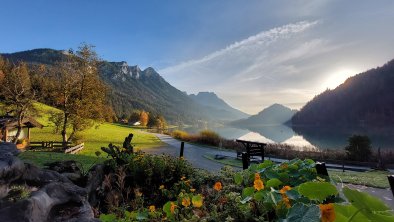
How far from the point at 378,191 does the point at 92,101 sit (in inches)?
1203

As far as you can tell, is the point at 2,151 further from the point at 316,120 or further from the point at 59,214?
the point at 316,120

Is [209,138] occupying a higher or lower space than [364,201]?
lower

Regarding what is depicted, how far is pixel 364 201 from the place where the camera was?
93cm

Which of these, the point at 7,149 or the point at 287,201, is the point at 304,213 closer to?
the point at 287,201

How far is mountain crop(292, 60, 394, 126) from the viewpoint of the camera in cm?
15000

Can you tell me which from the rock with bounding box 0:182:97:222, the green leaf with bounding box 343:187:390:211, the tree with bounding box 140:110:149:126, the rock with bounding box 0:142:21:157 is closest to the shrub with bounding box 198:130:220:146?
the rock with bounding box 0:142:21:157

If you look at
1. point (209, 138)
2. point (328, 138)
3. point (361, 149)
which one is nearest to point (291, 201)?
point (361, 149)

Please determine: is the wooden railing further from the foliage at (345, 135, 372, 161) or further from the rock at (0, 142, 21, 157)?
the foliage at (345, 135, 372, 161)

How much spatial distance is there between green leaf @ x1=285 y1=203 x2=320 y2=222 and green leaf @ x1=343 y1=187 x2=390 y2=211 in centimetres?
36

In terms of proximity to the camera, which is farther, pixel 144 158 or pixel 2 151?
pixel 144 158

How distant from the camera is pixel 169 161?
1105 cm

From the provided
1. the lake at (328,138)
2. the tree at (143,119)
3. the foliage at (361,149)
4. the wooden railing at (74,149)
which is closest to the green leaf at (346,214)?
the foliage at (361,149)

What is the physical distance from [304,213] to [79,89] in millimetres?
37547

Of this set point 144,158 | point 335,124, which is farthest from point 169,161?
point 335,124
